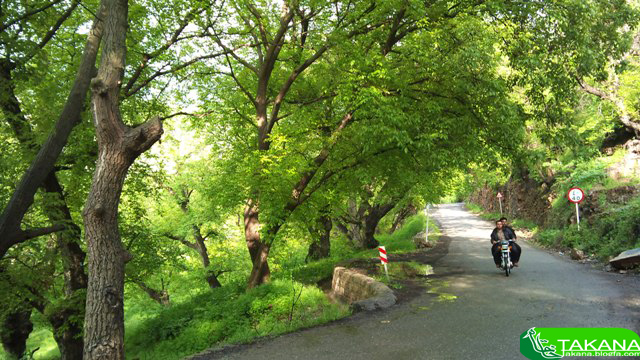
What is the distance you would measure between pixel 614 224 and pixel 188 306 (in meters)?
15.9

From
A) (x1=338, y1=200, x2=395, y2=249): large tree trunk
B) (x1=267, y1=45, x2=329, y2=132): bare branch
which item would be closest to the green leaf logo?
(x1=267, y1=45, x2=329, y2=132): bare branch

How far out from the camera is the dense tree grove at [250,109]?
6.43 m

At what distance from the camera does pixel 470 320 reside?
6.76 m

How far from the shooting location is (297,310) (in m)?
10.1

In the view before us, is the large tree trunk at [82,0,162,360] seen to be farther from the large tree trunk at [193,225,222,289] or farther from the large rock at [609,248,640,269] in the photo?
the large tree trunk at [193,225,222,289]

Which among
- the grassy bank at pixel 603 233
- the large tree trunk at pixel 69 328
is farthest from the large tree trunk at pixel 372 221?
the large tree trunk at pixel 69 328

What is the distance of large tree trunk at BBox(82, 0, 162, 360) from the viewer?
18.4 feet

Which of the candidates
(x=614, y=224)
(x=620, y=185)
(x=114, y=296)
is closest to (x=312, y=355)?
(x=114, y=296)

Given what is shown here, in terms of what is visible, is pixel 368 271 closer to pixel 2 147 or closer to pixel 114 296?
pixel 114 296

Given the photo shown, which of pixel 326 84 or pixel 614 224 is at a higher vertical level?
pixel 326 84

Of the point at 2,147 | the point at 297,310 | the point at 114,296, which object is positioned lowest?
the point at 297,310

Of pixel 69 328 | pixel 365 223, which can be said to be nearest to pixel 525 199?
pixel 365 223

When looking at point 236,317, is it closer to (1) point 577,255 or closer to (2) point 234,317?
(2) point 234,317

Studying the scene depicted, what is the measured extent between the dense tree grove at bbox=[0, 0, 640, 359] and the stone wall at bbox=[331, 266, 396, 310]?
1788 mm
